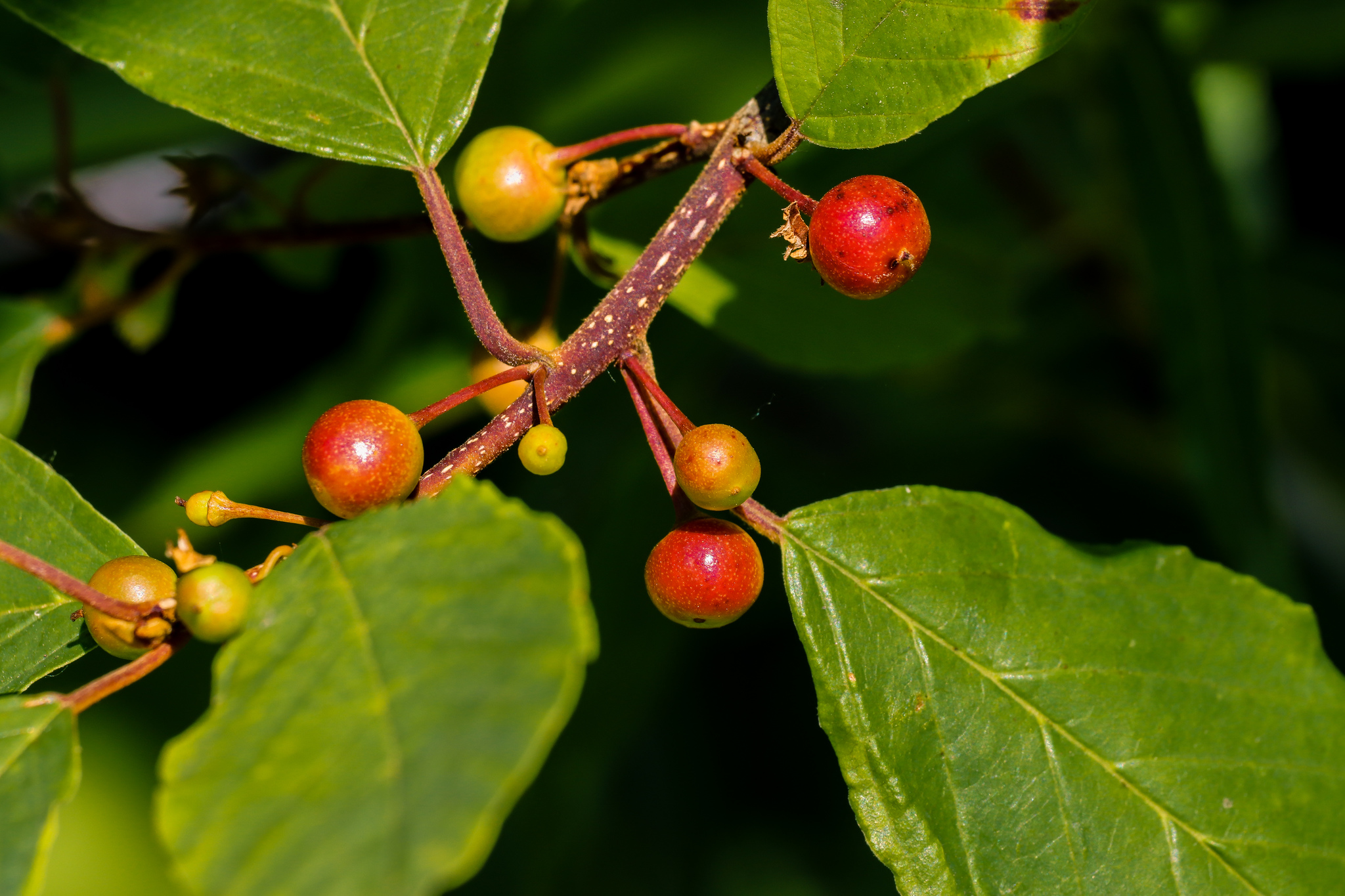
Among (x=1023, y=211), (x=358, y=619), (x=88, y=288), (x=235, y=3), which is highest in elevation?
(x=235, y=3)

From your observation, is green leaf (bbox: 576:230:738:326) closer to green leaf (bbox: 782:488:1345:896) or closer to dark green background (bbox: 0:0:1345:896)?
dark green background (bbox: 0:0:1345:896)

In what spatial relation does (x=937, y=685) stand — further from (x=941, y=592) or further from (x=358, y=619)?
(x=358, y=619)

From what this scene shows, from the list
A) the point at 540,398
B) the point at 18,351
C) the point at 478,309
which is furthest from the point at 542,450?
the point at 18,351

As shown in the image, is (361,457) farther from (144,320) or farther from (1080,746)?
(144,320)

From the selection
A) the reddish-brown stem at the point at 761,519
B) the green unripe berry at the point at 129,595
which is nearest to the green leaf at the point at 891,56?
the reddish-brown stem at the point at 761,519

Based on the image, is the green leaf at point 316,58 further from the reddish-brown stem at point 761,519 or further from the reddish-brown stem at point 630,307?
the reddish-brown stem at point 761,519

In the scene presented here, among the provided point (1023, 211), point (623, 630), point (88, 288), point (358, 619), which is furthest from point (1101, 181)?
point (358, 619)
